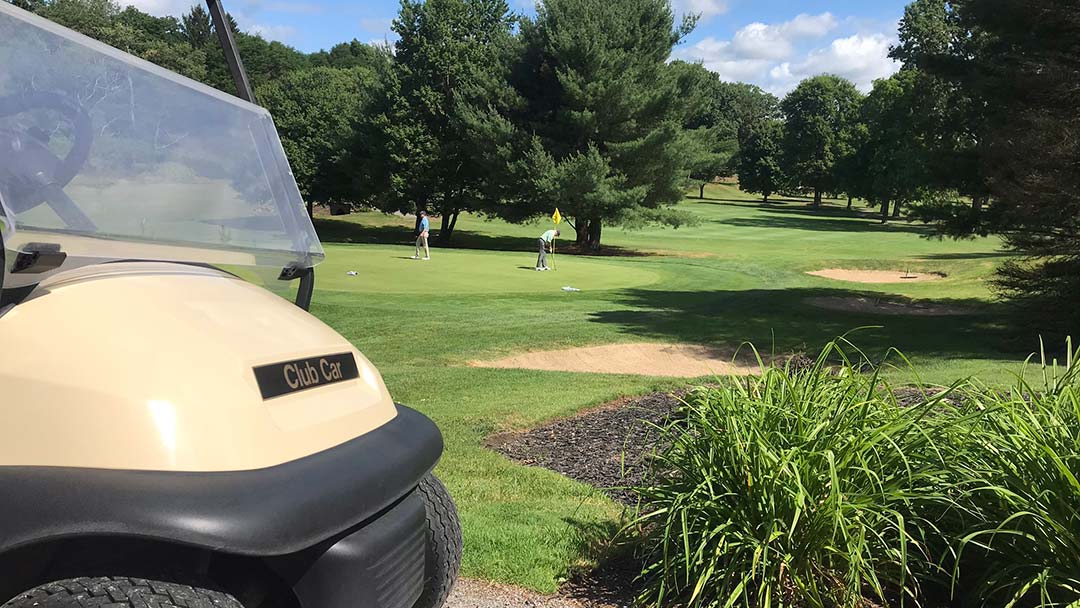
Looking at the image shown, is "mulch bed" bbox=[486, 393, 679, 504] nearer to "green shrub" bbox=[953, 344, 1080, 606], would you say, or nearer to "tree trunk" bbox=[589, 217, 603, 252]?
"green shrub" bbox=[953, 344, 1080, 606]

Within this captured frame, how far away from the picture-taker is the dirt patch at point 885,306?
1877cm

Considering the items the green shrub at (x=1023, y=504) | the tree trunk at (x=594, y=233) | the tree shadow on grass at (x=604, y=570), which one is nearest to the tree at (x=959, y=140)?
the green shrub at (x=1023, y=504)

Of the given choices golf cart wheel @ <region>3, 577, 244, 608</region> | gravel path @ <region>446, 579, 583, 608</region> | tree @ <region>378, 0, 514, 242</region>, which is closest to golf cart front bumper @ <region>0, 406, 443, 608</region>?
golf cart wheel @ <region>3, 577, 244, 608</region>

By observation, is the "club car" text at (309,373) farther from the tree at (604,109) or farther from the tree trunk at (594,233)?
the tree trunk at (594,233)

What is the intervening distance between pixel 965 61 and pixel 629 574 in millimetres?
15435

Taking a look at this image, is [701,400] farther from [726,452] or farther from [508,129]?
[508,129]

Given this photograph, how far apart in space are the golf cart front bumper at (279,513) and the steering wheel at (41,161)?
2.10ft

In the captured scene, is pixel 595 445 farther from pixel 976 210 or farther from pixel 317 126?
pixel 317 126

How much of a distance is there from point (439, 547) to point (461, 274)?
68.4 ft

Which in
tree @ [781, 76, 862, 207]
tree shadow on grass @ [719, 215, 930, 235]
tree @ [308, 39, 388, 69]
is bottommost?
tree shadow on grass @ [719, 215, 930, 235]

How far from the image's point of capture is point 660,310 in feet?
58.1

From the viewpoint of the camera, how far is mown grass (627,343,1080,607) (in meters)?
3.06

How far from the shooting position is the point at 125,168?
92.3 inches

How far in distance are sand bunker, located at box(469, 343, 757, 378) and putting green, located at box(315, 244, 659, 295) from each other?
7.27 metres
